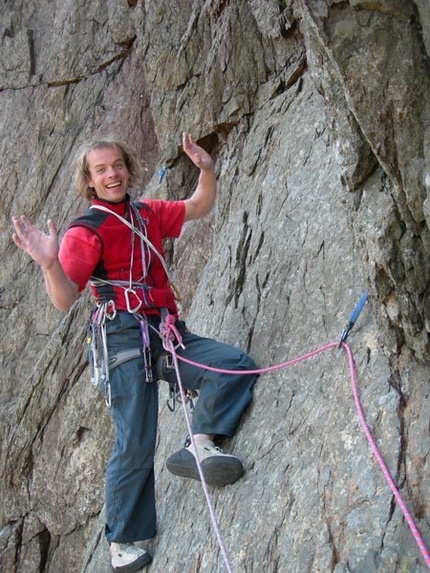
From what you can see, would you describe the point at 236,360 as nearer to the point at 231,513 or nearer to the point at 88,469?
the point at 231,513

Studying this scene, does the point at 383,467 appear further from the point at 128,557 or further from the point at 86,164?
the point at 86,164

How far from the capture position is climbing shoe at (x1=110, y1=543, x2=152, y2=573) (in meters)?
5.77

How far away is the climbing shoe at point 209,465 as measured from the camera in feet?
17.4

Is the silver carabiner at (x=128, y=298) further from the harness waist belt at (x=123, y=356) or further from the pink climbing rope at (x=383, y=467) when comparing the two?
the pink climbing rope at (x=383, y=467)

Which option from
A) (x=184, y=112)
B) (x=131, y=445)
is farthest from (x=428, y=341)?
(x=184, y=112)

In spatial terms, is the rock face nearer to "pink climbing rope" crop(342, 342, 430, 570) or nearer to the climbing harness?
"pink climbing rope" crop(342, 342, 430, 570)

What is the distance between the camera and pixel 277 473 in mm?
5109

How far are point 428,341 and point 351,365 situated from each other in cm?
77

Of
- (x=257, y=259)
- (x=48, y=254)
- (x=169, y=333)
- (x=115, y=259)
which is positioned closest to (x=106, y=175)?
(x=115, y=259)

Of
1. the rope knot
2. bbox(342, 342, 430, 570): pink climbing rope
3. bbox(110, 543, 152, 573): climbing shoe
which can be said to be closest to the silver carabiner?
the rope knot

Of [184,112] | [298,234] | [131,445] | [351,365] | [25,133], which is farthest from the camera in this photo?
[25,133]

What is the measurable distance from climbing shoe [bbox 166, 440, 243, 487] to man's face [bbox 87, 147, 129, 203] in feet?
6.81

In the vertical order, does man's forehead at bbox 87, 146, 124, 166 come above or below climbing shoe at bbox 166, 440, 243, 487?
above

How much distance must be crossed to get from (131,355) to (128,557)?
158cm
